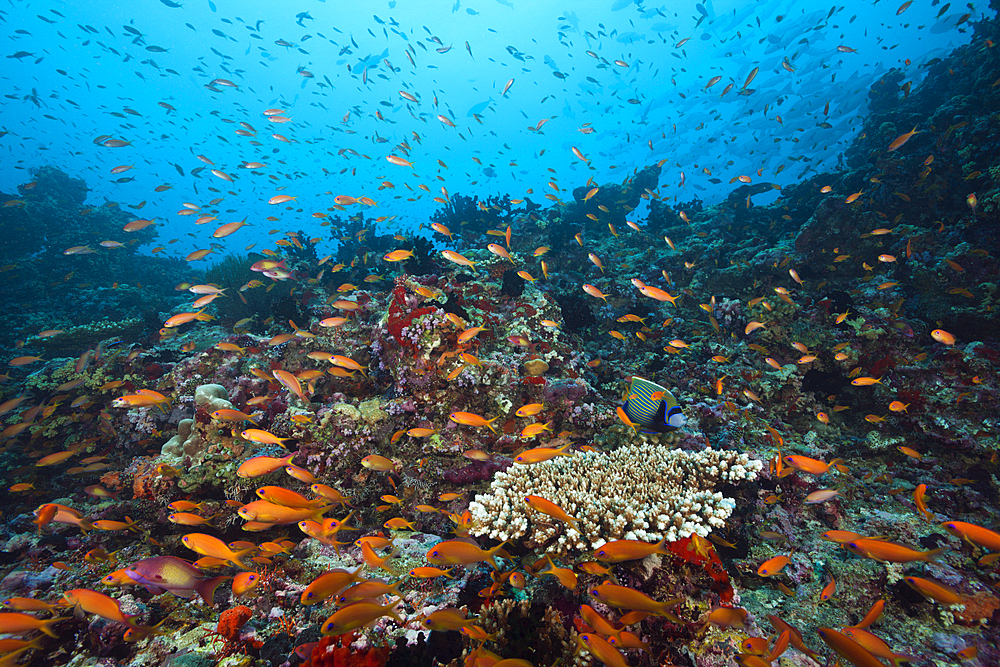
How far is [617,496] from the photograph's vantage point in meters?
3.72

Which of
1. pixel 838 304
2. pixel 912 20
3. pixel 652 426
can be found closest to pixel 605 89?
pixel 912 20

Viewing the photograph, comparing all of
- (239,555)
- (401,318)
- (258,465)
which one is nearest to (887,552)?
(239,555)

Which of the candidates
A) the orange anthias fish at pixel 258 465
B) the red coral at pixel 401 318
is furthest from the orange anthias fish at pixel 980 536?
the red coral at pixel 401 318

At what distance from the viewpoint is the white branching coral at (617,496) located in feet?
10.9

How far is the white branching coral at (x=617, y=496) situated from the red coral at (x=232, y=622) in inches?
83.1

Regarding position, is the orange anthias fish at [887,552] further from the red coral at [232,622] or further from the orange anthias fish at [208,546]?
the red coral at [232,622]

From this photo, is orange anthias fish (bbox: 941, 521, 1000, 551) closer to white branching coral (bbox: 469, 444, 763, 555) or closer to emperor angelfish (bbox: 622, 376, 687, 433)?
white branching coral (bbox: 469, 444, 763, 555)

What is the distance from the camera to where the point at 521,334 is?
20.9ft

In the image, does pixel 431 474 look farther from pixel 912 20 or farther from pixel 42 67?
pixel 42 67

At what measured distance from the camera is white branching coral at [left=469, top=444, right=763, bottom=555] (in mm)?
3332

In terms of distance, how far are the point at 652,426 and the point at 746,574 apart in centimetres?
184

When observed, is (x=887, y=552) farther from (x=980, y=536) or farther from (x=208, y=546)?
(x=208, y=546)

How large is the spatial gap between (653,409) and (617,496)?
1.16 meters

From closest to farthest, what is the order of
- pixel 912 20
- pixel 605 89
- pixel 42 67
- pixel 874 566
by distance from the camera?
pixel 874 566, pixel 912 20, pixel 42 67, pixel 605 89
